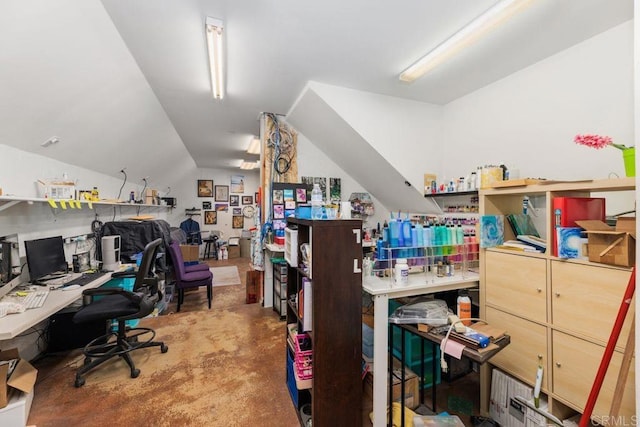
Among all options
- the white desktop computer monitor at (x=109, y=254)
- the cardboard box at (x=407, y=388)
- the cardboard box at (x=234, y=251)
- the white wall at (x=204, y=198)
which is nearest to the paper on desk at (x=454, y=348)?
the cardboard box at (x=407, y=388)

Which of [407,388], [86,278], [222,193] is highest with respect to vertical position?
[222,193]

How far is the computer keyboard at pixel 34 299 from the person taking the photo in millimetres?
1921

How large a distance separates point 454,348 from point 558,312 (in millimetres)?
699

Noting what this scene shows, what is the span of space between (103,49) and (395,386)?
3483 millimetres

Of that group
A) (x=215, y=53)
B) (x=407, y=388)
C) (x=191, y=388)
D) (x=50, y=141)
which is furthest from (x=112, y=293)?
(x=407, y=388)

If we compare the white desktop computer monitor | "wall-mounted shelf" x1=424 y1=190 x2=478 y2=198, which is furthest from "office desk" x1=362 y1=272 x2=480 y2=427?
the white desktop computer monitor

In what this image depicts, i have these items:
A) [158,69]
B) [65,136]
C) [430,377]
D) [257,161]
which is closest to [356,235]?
[430,377]

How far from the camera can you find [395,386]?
186 centimetres

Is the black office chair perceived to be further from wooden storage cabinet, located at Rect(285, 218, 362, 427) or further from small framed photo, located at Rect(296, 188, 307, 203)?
small framed photo, located at Rect(296, 188, 307, 203)

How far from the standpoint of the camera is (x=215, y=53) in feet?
7.70

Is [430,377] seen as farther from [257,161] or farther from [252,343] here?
[257,161]

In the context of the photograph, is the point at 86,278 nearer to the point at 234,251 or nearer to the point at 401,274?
the point at 401,274

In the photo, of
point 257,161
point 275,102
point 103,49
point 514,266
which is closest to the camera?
point 514,266

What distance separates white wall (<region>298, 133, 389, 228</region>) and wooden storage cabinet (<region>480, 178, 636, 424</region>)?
8.78 ft
